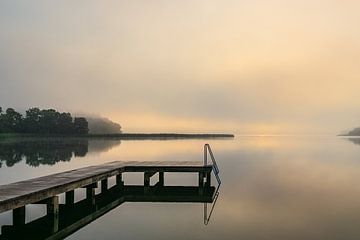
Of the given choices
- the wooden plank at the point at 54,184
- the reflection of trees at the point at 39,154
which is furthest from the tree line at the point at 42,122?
the wooden plank at the point at 54,184

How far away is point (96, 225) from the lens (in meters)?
13.3

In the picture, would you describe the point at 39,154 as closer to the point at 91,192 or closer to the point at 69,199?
the point at 91,192

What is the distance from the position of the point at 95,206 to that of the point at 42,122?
110m

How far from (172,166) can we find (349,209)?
7537 millimetres

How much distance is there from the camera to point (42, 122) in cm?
12256

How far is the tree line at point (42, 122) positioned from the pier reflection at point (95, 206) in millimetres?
94570

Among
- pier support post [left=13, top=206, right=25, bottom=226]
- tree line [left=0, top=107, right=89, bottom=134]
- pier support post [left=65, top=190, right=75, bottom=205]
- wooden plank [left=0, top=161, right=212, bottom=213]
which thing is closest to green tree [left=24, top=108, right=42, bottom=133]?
tree line [left=0, top=107, right=89, bottom=134]

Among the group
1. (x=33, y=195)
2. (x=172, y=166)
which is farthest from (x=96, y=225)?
(x=172, y=166)

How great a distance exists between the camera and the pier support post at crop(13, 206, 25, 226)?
43.5ft

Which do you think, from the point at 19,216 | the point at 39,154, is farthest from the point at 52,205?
the point at 39,154

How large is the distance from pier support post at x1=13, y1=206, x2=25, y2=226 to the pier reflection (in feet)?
0.26

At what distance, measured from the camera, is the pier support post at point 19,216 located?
13.3 m

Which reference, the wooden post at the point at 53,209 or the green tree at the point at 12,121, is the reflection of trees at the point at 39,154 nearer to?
the wooden post at the point at 53,209

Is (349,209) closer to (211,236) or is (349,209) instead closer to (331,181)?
(211,236)
